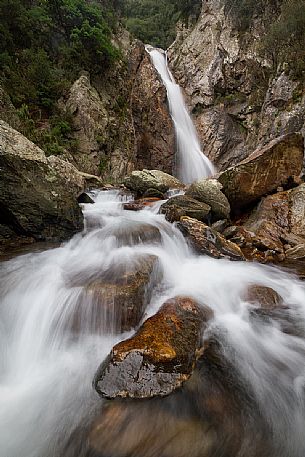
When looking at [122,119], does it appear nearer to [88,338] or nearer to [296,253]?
[296,253]

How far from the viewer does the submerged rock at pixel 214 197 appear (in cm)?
761

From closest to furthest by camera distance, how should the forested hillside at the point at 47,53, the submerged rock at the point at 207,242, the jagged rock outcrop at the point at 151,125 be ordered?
the submerged rock at the point at 207,242
the forested hillside at the point at 47,53
the jagged rock outcrop at the point at 151,125

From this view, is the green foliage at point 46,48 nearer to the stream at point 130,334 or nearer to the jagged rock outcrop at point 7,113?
the jagged rock outcrop at point 7,113

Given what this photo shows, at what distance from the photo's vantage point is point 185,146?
19344mm

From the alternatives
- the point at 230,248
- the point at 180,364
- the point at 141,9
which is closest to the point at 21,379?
the point at 180,364

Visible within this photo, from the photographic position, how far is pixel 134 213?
8070 mm

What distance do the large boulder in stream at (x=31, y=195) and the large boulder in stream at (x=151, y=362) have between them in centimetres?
335

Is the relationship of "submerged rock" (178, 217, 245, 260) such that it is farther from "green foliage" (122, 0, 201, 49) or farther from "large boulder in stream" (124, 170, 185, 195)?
"green foliage" (122, 0, 201, 49)

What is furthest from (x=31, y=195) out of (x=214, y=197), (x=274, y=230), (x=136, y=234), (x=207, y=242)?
(x=274, y=230)

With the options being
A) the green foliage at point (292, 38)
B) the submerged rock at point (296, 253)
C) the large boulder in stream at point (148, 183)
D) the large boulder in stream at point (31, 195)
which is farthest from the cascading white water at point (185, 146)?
the large boulder in stream at point (31, 195)

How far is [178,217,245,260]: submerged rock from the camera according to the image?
587cm

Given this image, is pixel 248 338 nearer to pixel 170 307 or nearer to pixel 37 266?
pixel 170 307

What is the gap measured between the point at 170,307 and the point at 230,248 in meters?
2.88

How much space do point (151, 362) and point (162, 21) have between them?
36.9 m
